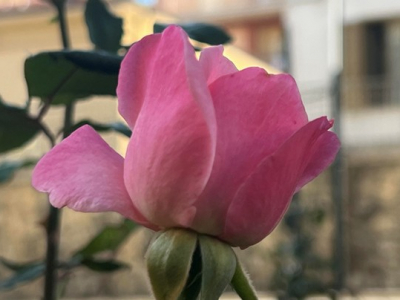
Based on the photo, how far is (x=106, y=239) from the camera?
0.54 meters

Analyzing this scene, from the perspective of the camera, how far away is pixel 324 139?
0.25 metres

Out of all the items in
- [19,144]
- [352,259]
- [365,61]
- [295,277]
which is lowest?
[352,259]

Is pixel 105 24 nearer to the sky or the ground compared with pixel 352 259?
nearer to the sky

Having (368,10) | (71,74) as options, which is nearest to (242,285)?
(71,74)

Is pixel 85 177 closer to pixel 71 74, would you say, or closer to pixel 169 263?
pixel 169 263

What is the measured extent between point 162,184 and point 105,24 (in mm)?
235

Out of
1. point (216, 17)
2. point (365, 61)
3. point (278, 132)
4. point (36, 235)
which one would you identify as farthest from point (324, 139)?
point (216, 17)

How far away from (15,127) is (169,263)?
0.81ft

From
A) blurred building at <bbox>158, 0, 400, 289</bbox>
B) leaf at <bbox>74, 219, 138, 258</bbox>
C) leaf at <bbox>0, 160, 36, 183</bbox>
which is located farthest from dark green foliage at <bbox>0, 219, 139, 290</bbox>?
blurred building at <bbox>158, 0, 400, 289</bbox>

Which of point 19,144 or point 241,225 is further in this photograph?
point 19,144

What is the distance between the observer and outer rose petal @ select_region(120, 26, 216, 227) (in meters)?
0.23

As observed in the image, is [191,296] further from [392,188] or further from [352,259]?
[392,188]

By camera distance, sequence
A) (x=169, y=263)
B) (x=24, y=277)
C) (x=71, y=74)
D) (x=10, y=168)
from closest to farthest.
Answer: (x=169, y=263)
(x=71, y=74)
(x=24, y=277)
(x=10, y=168)

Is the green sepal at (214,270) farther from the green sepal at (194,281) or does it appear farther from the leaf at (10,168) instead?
the leaf at (10,168)
